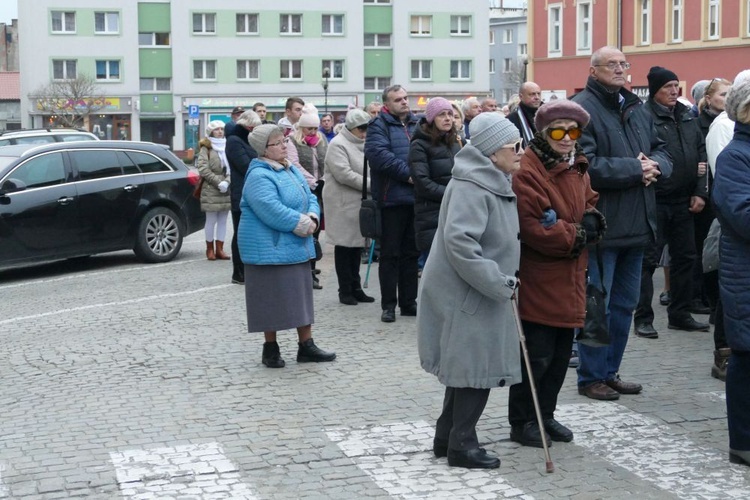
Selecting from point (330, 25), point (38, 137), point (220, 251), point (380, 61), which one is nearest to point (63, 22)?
point (330, 25)

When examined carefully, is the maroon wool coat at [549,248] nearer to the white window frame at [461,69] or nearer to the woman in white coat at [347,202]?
the woman in white coat at [347,202]

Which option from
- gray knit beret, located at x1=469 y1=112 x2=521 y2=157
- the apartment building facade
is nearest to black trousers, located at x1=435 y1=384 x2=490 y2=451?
gray knit beret, located at x1=469 y1=112 x2=521 y2=157

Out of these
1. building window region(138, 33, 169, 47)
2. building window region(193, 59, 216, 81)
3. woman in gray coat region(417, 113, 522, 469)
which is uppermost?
building window region(138, 33, 169, 47)

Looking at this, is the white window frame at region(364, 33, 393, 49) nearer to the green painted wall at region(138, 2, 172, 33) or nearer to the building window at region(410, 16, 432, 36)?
the building window at region(410, 16, 432, 36)

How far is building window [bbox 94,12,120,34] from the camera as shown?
79.0m

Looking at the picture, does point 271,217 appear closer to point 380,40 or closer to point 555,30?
point 555,30

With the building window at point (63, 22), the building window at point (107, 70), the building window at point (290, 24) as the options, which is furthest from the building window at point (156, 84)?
the building window at point (290, 24)

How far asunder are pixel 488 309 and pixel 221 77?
7469cm

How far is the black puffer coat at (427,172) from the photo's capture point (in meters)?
10.4

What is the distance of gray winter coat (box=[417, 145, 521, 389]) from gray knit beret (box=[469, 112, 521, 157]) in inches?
1.9

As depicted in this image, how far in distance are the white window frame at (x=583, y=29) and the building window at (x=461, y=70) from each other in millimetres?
26798

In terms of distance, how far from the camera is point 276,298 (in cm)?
919

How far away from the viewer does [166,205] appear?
1691cm

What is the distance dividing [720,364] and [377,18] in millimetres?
76954
